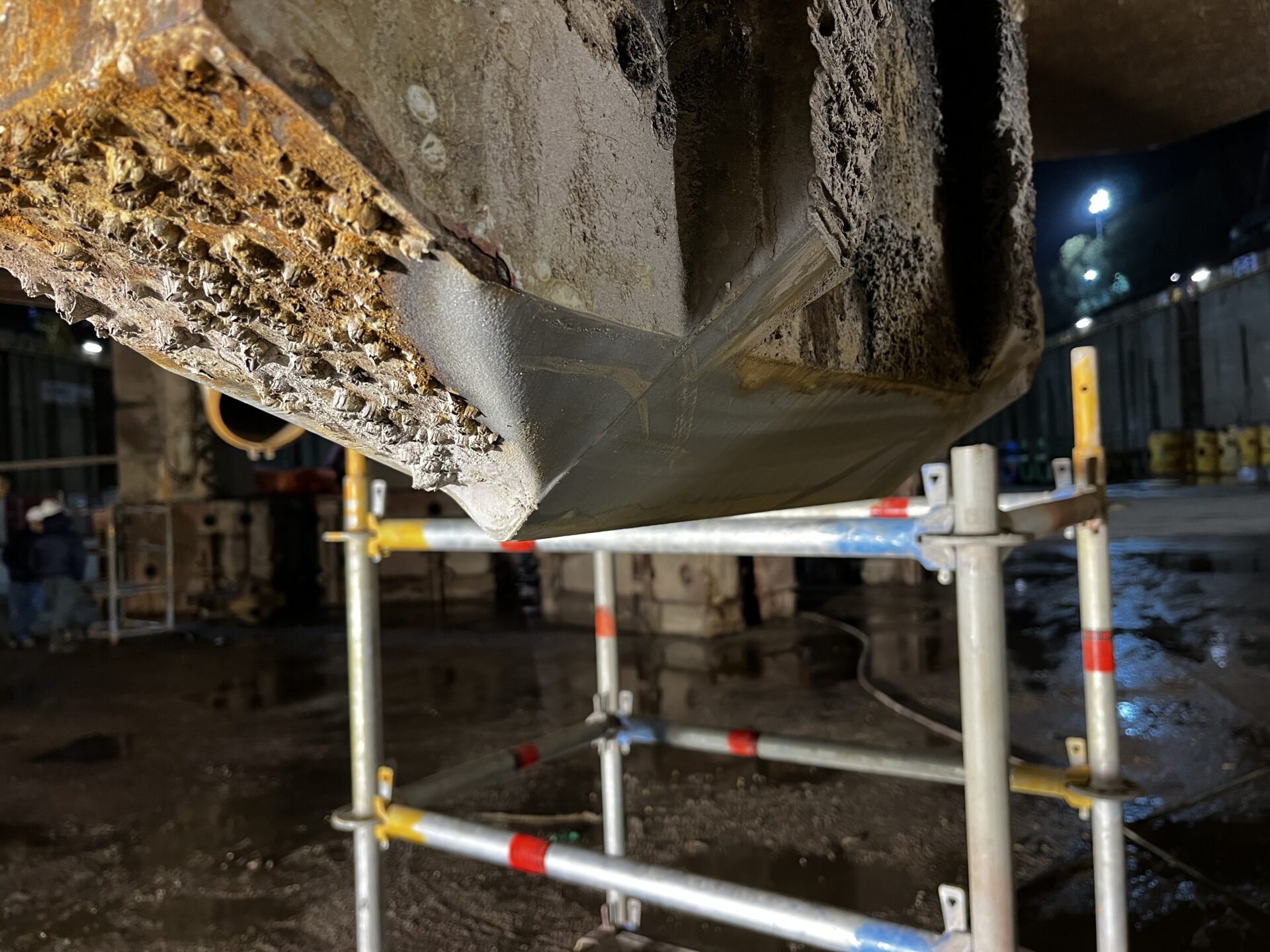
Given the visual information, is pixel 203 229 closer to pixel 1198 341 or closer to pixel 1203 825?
pixel 1203 825

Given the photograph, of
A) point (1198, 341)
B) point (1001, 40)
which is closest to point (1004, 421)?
point (1198, 341)

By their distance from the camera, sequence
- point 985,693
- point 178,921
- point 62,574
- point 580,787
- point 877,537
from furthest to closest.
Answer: point 62,574, point 580,787, point 178,921, point 877,537, point 985,693

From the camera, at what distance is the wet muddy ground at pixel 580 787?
279 centimetres

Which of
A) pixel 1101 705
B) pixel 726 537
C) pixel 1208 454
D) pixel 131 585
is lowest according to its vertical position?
pixel 131 585

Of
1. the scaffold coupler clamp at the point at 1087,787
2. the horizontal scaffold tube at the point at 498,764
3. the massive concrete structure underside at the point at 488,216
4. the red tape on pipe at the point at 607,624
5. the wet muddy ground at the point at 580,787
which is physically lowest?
the wet muddy ground at the point at 580,787

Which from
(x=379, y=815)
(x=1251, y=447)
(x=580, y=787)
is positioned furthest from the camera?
(x=1251, y=447)

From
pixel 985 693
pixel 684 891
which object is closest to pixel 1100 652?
pixel 985 693

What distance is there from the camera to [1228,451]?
63.7 feet

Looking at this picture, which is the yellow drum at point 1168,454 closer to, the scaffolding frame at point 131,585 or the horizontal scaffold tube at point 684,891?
the scaffolding frame at point 131,585

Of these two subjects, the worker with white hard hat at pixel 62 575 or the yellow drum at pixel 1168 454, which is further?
the yellow drum at pixel 1168 454

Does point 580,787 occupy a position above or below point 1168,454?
below

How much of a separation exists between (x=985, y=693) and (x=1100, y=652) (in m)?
0.75

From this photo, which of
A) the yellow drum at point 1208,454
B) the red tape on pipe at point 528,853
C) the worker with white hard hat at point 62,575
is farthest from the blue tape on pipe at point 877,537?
the yellow drum at point 1208,454

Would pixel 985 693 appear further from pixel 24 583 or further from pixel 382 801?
pixel 24 583
